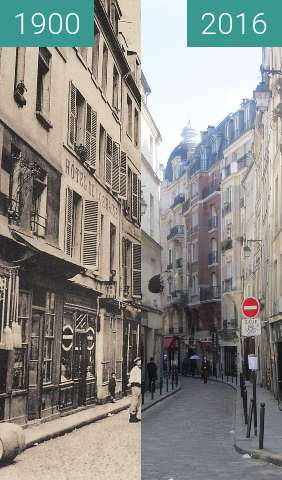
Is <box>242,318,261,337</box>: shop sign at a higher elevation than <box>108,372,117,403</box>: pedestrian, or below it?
higher

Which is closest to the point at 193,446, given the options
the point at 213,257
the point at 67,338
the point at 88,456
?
the point at 213,257

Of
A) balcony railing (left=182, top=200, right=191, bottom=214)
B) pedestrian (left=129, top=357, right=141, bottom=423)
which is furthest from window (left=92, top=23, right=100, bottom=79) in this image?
balcony railing (left=182, top=200, right=191, bottom=214)

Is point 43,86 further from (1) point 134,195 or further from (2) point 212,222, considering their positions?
(2) point 212,222

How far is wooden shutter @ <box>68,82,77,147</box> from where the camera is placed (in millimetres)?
5980

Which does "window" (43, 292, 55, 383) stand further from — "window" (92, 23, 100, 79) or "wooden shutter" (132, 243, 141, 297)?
"window" (92, 23, 100, 79)

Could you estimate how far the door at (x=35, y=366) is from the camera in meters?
5.16

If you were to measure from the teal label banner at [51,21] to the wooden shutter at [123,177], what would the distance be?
1.16m

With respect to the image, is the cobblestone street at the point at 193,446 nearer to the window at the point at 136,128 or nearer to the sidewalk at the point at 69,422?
the sidewalk at the point at 69,422

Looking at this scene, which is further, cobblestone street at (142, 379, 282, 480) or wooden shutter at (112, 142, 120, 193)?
cobblestone street at (142, 379, 282, 480)

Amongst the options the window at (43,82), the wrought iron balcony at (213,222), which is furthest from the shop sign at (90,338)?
the wrought iron balcony at (213,222)

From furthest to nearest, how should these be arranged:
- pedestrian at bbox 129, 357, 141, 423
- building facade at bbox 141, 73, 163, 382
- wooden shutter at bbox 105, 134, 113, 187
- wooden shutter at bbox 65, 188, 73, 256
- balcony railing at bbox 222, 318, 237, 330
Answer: balcony railing at bbox 222, 318, 237, 330 → building facade at bbox 141, 73, 163, 382 → wooden shutter at bbox 105, 134, 113, 187 → pedestrian at bbox 129, 357, 141, 423 → wooden shutter at bbox 65, 188, 73, 256

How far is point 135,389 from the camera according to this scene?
6.57 m

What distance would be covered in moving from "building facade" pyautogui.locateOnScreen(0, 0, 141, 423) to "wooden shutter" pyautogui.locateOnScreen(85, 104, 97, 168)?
0.01m

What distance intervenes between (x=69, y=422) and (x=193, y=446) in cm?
382
